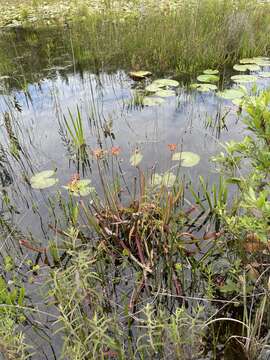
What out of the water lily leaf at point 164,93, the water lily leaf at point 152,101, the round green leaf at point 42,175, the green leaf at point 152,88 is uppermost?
the green leaf at point 152,88

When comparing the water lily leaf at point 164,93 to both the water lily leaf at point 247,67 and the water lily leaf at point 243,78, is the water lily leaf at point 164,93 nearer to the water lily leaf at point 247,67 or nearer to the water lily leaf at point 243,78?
the water lily leaf at point 243,78

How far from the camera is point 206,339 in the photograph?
4.43 ft

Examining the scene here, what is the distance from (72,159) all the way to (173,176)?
894 millimetres

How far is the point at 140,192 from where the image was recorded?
2021 mm

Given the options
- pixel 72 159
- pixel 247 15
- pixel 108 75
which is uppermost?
pixel 247 15

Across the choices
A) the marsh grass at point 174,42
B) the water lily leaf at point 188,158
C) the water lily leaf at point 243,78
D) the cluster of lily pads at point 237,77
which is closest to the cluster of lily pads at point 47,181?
the water lily leaf at point 188,158

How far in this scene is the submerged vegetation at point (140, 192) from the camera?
125 centimetres

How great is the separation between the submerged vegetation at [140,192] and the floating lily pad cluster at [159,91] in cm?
2

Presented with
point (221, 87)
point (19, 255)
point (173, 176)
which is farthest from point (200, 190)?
point (221, 87)

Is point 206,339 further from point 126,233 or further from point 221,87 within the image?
point 221,87

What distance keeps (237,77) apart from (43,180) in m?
2.66

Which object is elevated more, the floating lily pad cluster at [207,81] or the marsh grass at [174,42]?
the marsh grass at [174,42]

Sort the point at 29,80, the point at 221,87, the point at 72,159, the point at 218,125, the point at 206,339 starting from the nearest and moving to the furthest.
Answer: the point at 206,339
the point at 72,159
the point at 218,125
the point at 221,87
the point at 29,80

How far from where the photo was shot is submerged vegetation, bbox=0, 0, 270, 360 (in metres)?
1.25
